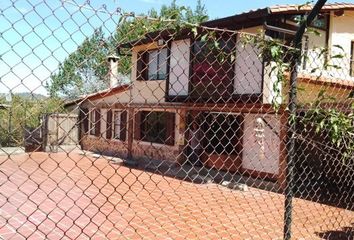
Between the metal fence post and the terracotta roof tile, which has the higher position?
the terracotta roof tile

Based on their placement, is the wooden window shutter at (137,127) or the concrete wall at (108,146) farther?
the concrete wall at (108,146)

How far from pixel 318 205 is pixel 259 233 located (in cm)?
372

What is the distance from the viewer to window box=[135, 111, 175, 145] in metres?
15.4

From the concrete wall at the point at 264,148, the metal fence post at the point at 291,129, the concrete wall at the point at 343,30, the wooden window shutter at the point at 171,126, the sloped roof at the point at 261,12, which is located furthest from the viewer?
the wooden window shutter at the point at 171,126

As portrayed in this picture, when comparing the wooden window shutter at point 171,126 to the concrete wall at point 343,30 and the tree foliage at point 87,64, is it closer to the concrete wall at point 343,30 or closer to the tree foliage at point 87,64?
the concrete wall at point 343,30

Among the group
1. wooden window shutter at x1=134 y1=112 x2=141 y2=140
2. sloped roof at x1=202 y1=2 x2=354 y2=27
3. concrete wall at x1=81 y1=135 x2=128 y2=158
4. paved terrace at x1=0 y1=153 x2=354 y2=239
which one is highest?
sloped roof at x1=202 y1=2 x2=354 y2=27

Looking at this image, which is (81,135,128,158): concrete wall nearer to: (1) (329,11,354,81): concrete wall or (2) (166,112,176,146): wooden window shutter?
(2) (166,112,176,146): wooden window shutter

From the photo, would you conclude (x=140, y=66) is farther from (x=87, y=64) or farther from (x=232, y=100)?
(x=87, y=64)

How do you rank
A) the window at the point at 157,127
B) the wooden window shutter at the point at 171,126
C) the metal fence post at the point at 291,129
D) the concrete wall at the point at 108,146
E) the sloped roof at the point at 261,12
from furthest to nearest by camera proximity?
the concrete wall at the point at 108,146, the window at the point at 157,127, the wooden window shutter at the point at 171,126, the sloped roof at the point at 261,12, the metal fence post at the point at 291,129

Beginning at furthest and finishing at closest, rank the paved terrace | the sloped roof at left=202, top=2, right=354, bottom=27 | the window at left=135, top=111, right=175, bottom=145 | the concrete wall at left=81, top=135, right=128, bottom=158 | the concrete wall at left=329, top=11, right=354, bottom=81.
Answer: the concrete wall at left=81, top=135, right=128, bottom=158 < the window at left=135, top=111, right=175, bottom=145 < the concrete wall at left=329, top=11, right=354, bottom=81 < the sloped roof at left=202, top=2, right=354, bottom=27 < the paved terrace

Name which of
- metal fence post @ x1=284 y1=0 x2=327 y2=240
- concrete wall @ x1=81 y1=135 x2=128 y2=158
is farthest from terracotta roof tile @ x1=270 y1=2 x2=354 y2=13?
concrete wall @ x1=81 y1=135 x2=128 y2=158

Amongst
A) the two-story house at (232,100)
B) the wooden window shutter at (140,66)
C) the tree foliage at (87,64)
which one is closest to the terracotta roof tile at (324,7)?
the two-story house at (232,100)

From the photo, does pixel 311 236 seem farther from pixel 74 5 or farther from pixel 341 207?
pixel 74 5

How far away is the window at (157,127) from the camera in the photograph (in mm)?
15445
